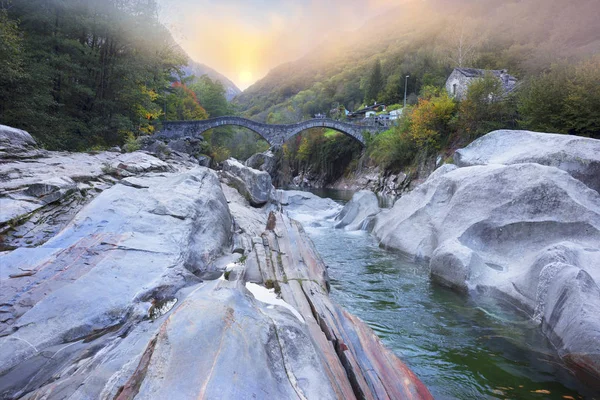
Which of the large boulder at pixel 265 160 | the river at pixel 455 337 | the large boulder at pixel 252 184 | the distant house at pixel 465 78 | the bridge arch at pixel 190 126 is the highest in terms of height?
Result: the distant house at pixel 465 78

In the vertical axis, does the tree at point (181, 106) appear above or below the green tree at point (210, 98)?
below

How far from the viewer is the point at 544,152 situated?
9.68 m

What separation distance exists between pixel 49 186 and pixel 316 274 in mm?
5477

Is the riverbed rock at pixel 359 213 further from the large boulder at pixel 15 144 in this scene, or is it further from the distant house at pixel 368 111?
the distant house at pixel 368 111

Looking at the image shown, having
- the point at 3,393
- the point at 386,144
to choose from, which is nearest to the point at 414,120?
the point at 386,144

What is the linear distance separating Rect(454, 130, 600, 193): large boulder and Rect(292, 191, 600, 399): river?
5061 millimetres

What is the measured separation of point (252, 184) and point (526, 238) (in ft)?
36.4

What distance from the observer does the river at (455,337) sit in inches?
168

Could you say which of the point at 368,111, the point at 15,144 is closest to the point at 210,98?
the point at 368,111

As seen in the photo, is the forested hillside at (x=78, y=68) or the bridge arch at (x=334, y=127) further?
the bridge arch at (x=334, y=127)

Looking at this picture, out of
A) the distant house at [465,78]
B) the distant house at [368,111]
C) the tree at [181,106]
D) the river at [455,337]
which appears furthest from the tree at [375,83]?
the river at [455,337]

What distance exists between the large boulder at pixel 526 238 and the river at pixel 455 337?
35 cm

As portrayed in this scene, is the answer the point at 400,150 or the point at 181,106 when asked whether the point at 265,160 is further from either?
the point at 400,150

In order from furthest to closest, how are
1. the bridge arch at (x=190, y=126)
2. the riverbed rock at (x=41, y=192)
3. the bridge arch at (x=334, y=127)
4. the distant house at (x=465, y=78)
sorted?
the bridge arch at (x=334, y=127)
the bridge arch at (x=190, y=126)
the distant house at (x=465, y=78)
the riverbed rock at (x=41, y=192)
